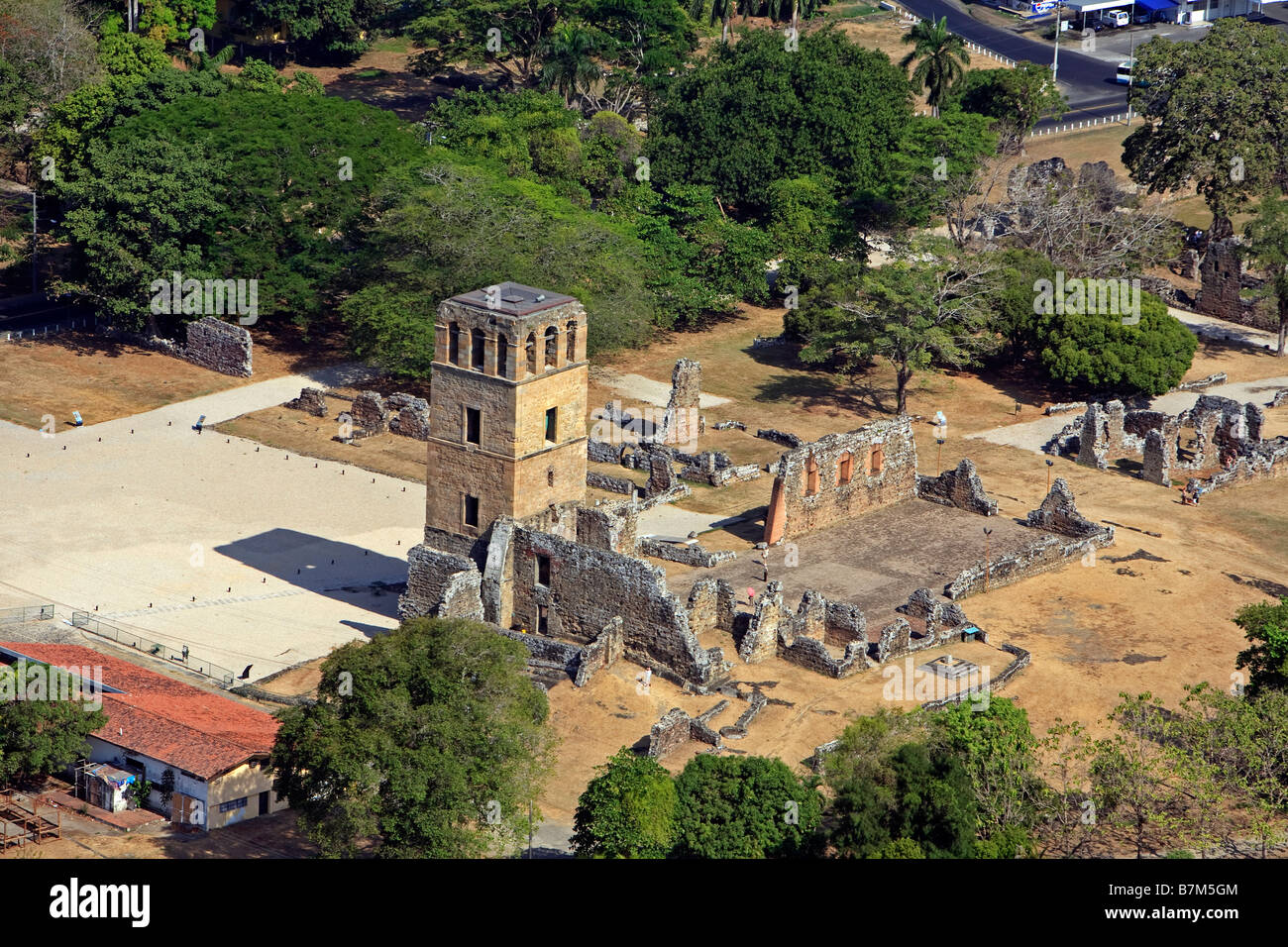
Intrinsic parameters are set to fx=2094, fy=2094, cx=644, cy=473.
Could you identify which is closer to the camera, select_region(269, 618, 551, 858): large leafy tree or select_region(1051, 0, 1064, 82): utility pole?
select_region(269, 618, 551, 858): large leafy tree

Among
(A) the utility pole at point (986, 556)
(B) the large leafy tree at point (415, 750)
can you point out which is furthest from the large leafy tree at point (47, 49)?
(B) the large leafy tree at point (415, 750)

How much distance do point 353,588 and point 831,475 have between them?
17812 mm

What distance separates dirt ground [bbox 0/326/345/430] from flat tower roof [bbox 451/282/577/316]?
27788 mm

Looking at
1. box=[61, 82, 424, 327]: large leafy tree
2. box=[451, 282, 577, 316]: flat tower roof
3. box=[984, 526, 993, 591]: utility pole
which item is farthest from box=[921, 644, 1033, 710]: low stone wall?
box=[61, 82, 424, 327]: large leafy tree

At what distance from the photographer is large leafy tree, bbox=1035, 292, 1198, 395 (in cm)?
9344

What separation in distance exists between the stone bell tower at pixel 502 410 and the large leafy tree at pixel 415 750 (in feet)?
42.4

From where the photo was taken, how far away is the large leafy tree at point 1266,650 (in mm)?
59281

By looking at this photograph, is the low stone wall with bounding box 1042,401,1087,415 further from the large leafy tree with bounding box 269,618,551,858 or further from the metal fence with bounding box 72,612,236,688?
the large leafy tree with bounding box 269,618,551,858

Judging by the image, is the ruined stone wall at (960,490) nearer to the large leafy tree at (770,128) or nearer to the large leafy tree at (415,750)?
the large leafy tree at (415,750)

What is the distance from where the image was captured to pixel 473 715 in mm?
52719

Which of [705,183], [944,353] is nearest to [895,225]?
[705,183]

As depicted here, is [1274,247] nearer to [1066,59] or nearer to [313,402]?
[313,402]

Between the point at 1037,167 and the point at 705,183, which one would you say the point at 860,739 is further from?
the point at 1037,167

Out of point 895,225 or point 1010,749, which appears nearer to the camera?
point 1010,749
